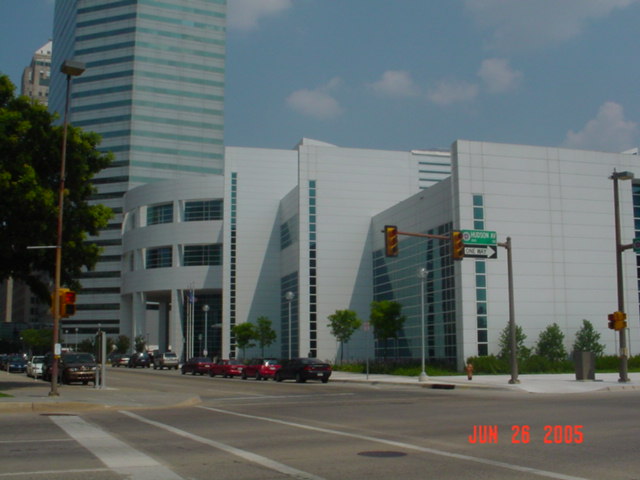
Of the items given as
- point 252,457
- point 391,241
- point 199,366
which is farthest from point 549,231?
point 252,457

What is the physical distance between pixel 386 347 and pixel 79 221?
38.5 metres

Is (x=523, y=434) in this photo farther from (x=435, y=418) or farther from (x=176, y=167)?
(x=176, y=167)

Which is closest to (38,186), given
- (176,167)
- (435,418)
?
(435,418)

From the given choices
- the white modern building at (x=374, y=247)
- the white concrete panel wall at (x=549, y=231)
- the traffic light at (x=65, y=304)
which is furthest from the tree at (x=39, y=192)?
the white concrete panel wall at (x=549, y=231)

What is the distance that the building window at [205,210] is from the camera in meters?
96.2

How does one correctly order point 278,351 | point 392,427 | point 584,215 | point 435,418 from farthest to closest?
point 278,351 < point 584,215 < point 435,418 < point 392,427

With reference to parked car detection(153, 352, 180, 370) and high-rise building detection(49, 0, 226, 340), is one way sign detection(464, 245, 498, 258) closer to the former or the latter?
parked car detection(153, 352, 180, 370)

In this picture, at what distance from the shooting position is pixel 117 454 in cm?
1114

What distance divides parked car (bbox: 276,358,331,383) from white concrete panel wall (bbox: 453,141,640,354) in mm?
Answer: 13198

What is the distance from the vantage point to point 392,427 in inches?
595

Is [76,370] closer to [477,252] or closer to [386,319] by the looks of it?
[477,252]

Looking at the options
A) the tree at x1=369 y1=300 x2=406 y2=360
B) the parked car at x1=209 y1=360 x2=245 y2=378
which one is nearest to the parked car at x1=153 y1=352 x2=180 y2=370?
the parked car at x1=209 y1=360 x2=245 y2=378

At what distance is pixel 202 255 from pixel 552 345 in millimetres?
57733

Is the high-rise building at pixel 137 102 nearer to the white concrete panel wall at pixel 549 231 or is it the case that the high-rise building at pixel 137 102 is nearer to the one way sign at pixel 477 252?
the white concrete panel wall at pixel 549 231
